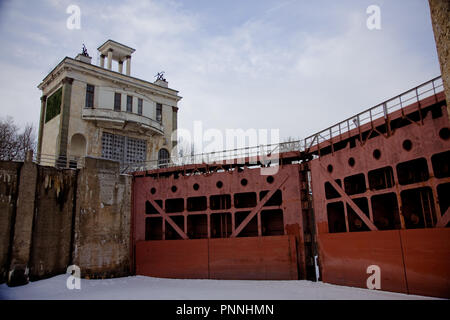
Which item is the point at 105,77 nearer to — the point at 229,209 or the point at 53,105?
the point at 53,105

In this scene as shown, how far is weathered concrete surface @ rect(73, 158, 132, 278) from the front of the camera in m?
20.6

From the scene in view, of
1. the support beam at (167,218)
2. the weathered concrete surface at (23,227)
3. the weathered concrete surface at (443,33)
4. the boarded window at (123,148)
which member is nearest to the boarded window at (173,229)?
the support beam at (167,218)

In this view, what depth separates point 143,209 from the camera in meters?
23.0

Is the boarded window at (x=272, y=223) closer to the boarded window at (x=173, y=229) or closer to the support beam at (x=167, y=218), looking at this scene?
the support beam at (x=167, y=218)

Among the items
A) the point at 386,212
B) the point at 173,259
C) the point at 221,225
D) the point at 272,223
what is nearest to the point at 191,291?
the point at 173,259

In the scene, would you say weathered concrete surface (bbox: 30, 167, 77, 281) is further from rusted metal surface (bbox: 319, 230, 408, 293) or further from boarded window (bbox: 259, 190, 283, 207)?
rusted metal surface (bbox: 319, 230, 408, 293)

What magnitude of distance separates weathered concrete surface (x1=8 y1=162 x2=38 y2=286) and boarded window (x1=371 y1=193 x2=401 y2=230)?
60.8 ft

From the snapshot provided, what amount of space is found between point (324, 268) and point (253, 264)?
13.0ft

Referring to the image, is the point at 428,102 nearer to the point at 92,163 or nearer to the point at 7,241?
the point at 92,163

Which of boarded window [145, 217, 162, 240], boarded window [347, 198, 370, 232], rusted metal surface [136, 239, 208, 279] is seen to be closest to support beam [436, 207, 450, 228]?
boarded window [347, 198, 370, 232]

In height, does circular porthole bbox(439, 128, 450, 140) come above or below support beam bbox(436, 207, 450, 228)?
above

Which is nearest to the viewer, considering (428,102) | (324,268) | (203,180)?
(428,102)

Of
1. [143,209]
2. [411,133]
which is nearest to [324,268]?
[411,133]
